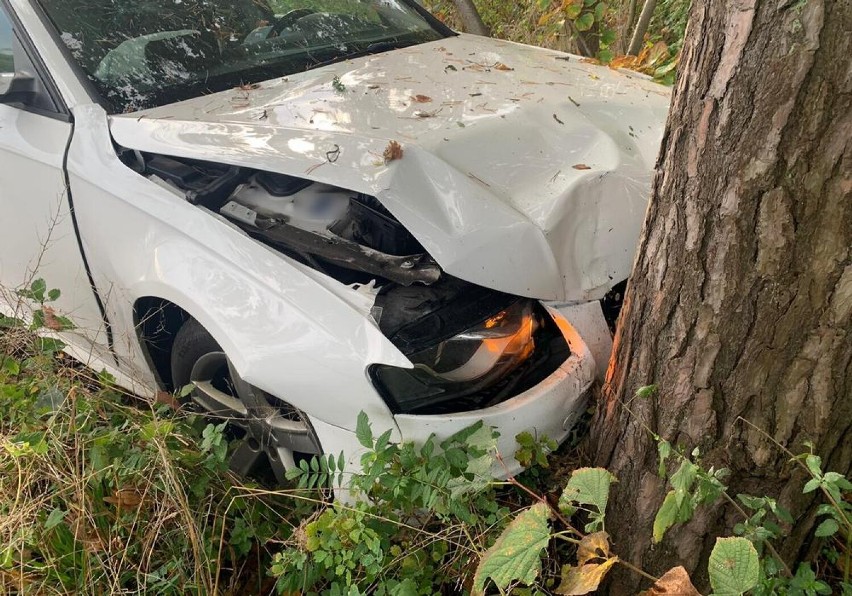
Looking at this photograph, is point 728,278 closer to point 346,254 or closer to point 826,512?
point 826,512

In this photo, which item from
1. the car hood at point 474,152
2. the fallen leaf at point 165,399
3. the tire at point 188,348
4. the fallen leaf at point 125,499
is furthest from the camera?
the fallen leaf at point 165,399

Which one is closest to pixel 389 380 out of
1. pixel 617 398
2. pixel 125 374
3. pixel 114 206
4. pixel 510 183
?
pixel 617 398

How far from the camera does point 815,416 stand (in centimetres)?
115

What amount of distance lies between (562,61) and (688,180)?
170 centimetres

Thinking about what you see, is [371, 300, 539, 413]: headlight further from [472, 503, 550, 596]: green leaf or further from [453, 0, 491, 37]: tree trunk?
[453, 0, 491, 37]: tree trunk

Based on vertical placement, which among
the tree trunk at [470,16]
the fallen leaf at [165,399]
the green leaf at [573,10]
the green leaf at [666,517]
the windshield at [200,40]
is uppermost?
the green leaf at [573,10]

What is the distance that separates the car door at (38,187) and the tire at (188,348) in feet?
1.19

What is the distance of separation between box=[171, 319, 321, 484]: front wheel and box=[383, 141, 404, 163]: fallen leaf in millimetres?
719

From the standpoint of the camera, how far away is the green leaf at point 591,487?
4.09ft

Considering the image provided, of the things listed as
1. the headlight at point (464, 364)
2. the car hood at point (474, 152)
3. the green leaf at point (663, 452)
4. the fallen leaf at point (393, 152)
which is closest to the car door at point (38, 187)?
the car hood at point (474, 152)

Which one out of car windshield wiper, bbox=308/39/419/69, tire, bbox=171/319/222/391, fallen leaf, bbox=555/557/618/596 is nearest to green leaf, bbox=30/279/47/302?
tire, bbox=171/319/222/391

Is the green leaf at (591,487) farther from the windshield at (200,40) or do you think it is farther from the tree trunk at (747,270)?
the windshield at (200,40)

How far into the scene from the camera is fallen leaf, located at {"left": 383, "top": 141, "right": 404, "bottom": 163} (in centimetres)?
159

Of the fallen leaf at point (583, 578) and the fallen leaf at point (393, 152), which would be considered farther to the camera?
the fallen leaf at point (393, 152)
